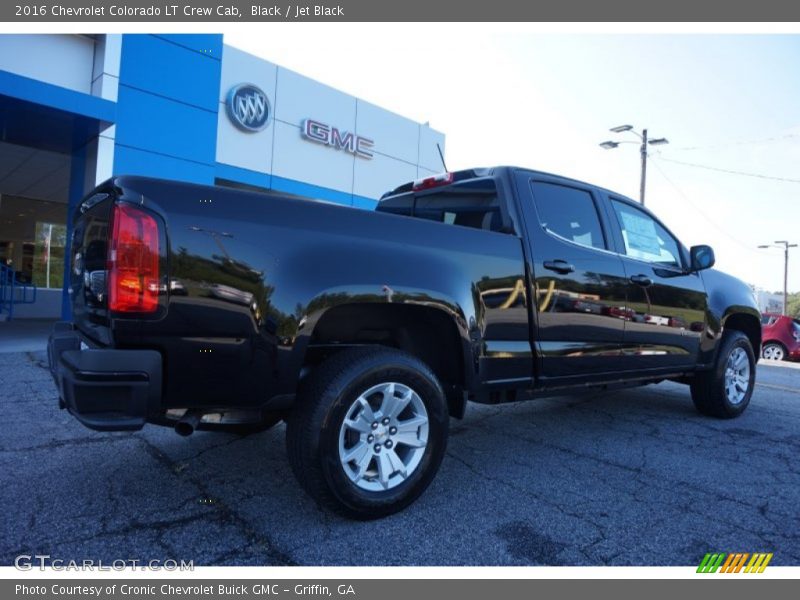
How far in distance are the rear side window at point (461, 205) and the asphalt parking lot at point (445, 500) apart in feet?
5.39

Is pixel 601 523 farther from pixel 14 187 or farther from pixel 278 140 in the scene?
pixel 14 187

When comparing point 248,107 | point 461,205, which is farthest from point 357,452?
point 248,107

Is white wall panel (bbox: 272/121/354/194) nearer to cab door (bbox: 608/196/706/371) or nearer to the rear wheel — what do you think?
cab door (bbox: 608/196/706/371)

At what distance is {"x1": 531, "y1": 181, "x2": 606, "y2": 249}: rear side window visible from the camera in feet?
11.6

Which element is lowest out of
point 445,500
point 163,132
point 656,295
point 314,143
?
point 445,500

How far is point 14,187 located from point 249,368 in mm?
17087

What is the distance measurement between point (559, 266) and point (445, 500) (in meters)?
1.63

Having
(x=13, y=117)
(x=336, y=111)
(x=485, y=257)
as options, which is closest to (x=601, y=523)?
(x=485, y=257)

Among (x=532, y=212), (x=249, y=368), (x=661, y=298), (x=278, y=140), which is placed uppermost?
(x=278, y=140)

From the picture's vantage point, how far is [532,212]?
3.39 meters

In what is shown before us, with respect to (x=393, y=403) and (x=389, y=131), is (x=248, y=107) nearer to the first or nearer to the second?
(x=389, y=131)

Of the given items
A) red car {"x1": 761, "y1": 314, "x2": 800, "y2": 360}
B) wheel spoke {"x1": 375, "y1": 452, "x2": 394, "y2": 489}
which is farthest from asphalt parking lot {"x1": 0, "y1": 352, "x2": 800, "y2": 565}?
red car {"x1": 761, "y1": 314, "x2": 800, "y2": 360}

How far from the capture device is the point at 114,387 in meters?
1.96

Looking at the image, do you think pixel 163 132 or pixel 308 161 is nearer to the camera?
pixel 163 132
